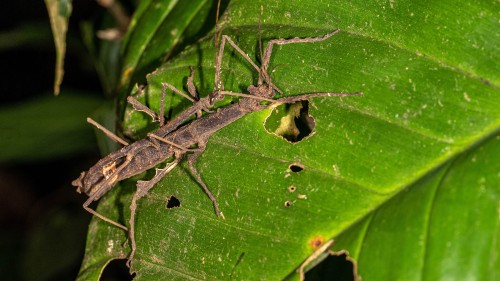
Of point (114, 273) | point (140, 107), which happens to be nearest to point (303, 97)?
point (140, 107)

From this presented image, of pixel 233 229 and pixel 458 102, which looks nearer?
pixel 458 102

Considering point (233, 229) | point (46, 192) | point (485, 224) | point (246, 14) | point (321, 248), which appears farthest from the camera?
point (46, 192)

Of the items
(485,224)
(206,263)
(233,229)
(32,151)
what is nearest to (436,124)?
(485,224)

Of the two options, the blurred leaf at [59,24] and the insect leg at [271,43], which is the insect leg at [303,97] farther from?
the blurred leaf at [59,24]

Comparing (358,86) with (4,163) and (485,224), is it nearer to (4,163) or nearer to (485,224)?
(485,224)

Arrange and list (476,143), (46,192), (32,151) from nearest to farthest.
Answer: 1. (476,143)
2. (32,151)
3. (46,192)

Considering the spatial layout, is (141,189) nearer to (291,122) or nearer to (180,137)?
(180,137)

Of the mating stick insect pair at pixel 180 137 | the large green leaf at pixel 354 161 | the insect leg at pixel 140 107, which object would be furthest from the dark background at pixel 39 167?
the large green leaf at pixel 354 161
